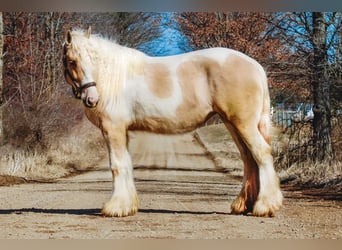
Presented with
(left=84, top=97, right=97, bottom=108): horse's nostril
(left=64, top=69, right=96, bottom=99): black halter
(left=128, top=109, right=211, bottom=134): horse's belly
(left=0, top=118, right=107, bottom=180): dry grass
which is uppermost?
(left=64, top=69, right=96, bottom=99): black halter

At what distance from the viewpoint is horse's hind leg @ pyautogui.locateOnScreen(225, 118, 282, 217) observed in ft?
10.5

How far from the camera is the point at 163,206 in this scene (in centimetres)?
337

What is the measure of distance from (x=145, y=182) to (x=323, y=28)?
151 cm

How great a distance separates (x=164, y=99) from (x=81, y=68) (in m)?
0.52

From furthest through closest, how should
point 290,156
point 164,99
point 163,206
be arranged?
point 290,156
point 163,206
point 164,99

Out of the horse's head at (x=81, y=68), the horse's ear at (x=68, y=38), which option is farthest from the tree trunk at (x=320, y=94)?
the horse's ear at (x=68, y=38)

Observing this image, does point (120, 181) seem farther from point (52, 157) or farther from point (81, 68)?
point (81, 68)

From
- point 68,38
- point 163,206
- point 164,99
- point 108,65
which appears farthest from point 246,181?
point 68,38

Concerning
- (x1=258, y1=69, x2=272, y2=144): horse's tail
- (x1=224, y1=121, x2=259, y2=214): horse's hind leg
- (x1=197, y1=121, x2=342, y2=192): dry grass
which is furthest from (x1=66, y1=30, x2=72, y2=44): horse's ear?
(x1=258, y1=69, x2=272, y2=144): horse's tail

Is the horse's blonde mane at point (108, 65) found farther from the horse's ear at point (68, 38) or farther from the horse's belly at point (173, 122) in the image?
the horse's belly at point (173, 122)

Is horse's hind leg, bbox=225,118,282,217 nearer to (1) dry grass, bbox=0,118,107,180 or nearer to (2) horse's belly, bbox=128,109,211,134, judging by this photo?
(2) horse's belly, bbox=128,109,211,134

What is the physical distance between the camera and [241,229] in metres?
3.21

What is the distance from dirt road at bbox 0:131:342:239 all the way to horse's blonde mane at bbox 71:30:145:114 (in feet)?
0.94

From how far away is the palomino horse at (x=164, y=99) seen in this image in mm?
3201
